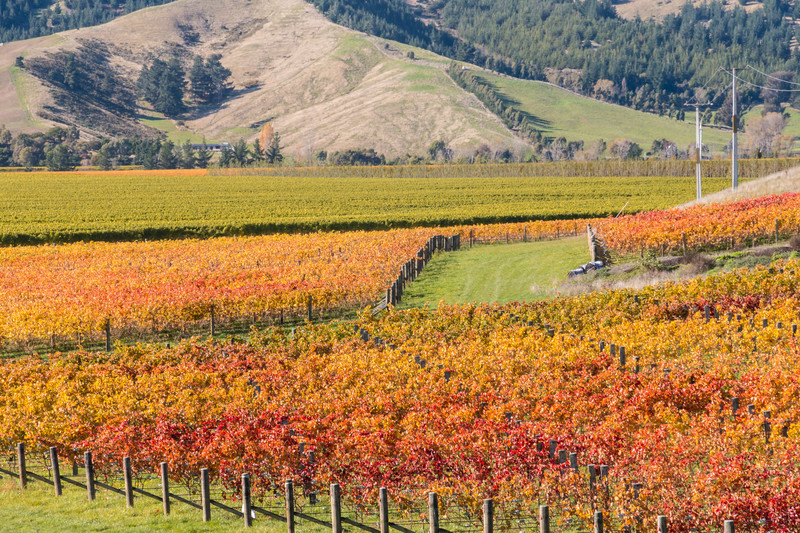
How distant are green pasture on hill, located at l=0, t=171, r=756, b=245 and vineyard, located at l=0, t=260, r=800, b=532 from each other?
40537 mm

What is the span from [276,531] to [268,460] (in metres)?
1.63

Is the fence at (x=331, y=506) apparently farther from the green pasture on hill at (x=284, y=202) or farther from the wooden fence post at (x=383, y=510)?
the green pasture on hill at (x=284, y=202)

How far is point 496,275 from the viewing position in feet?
129

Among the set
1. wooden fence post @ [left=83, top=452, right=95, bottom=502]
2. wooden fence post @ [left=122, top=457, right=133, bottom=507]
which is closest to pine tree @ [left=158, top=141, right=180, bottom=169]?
wooden fence post @ [left=83, top=452, right=95, bottom=502]

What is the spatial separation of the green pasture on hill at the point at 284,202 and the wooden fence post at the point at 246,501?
51835 mm

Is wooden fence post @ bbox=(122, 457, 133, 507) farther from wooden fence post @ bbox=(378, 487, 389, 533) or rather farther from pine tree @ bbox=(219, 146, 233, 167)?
pine tree @ bbox=(219, 146, 233, 167)

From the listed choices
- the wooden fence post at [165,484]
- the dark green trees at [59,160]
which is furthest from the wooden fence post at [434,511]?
the dark green trees at [59,160]

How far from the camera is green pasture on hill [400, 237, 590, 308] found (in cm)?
3438

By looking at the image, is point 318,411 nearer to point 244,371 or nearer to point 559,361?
point 244,371

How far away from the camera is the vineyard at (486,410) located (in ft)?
37.9

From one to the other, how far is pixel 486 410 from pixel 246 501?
5105mm

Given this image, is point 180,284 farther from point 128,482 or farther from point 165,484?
point 165,484

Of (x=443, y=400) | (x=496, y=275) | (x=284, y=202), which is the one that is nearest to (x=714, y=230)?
(x=496, y=275)

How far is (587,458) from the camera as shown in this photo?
12.8m
